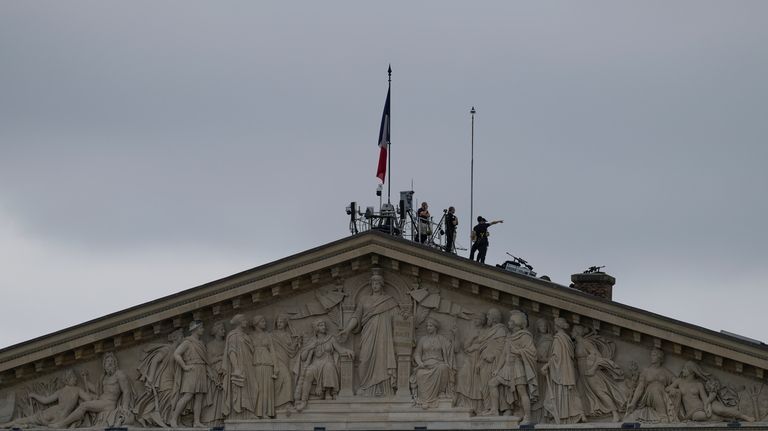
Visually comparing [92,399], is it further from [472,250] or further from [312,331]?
[472,250]

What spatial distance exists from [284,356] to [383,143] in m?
8.50

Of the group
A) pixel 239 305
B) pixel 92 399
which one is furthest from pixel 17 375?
pixel 239 305

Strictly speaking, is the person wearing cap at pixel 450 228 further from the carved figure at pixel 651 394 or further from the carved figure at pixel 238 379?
the carved figure at pixel 651 394

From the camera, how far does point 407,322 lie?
1873 inches

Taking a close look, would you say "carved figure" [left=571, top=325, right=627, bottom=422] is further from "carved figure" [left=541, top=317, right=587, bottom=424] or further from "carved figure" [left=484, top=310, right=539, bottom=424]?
"carved figure" [left=484, top=310, right=539, bottom=424]

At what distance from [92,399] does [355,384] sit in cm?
508

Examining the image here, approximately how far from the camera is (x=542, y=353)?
47.0 meters

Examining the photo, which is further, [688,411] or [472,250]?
[472,250]

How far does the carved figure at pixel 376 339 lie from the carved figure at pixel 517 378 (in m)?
1.95

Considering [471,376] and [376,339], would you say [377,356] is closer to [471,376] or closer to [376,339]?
[376,339]

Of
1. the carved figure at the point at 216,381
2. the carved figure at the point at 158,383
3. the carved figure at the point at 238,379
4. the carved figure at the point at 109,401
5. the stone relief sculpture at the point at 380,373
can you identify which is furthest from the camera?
the carved figure at the point at 109,401

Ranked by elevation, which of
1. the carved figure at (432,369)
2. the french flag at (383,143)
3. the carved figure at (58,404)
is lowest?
the carved figure at (58,404)

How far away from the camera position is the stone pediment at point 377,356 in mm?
46531

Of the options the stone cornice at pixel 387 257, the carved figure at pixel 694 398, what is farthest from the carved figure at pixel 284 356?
the carved figure at pixel 694 398
